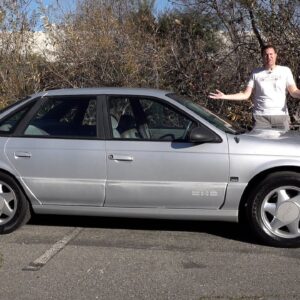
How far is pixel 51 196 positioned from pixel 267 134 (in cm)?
222

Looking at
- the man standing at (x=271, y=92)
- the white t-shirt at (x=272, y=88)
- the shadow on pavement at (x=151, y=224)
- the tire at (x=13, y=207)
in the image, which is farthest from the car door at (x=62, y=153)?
the white t-shirt at (x=272, y=88)

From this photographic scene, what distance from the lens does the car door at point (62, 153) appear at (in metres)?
5.58

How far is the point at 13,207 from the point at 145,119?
1.60 m

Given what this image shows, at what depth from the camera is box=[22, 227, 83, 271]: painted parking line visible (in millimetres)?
4883

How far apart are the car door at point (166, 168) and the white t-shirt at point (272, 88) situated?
5.01ft

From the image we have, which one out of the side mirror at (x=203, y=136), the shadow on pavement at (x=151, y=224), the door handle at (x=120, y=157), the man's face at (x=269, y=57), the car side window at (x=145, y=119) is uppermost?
the man's face at (x=269, y=57)

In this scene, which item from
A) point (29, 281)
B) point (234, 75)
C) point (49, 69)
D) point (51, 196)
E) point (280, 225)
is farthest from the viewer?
point (49, 69)

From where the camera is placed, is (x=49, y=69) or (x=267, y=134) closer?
(x=267, y=134)

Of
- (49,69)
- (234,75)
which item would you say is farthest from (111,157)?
(49,69)

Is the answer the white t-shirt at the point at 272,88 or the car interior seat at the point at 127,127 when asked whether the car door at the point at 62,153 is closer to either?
the car interior seat at the point at 127,127

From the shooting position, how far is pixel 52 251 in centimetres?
529

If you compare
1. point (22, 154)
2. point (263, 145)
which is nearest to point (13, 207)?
point (22, 154)

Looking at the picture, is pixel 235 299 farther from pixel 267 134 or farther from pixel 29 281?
pixel 267 134

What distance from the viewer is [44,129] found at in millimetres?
5824
